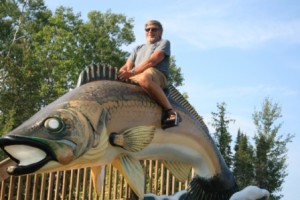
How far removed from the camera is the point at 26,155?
11.8 ft

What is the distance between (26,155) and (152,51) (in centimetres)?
177

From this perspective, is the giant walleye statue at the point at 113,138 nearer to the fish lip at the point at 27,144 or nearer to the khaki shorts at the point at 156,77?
the fish lip at the point at 27,144

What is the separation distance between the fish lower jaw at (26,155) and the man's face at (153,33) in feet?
6.11

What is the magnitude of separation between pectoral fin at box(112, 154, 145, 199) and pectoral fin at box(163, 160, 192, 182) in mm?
688

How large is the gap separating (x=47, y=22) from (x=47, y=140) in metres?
24.3

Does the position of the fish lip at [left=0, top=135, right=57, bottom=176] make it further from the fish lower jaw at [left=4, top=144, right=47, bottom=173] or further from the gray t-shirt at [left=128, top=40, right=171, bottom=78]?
the gray t-shirt at [left=128, top=40, right=171, bottom=78]

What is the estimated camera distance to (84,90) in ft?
13.5

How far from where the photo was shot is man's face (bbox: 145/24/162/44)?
493 cm

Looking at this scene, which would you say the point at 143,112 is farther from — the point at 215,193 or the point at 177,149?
the point at 215,193

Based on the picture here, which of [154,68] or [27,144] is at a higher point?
[154,68]

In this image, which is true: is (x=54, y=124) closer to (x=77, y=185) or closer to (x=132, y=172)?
(x=132, y=172)

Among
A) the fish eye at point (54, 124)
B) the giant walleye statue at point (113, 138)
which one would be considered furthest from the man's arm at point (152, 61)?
the fish eye at point (54, 124)

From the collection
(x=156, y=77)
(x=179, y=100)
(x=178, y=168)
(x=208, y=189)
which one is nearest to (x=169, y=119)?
(x=156, y=77)

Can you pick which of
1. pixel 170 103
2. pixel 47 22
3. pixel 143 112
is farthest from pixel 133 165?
pixel 47 22
